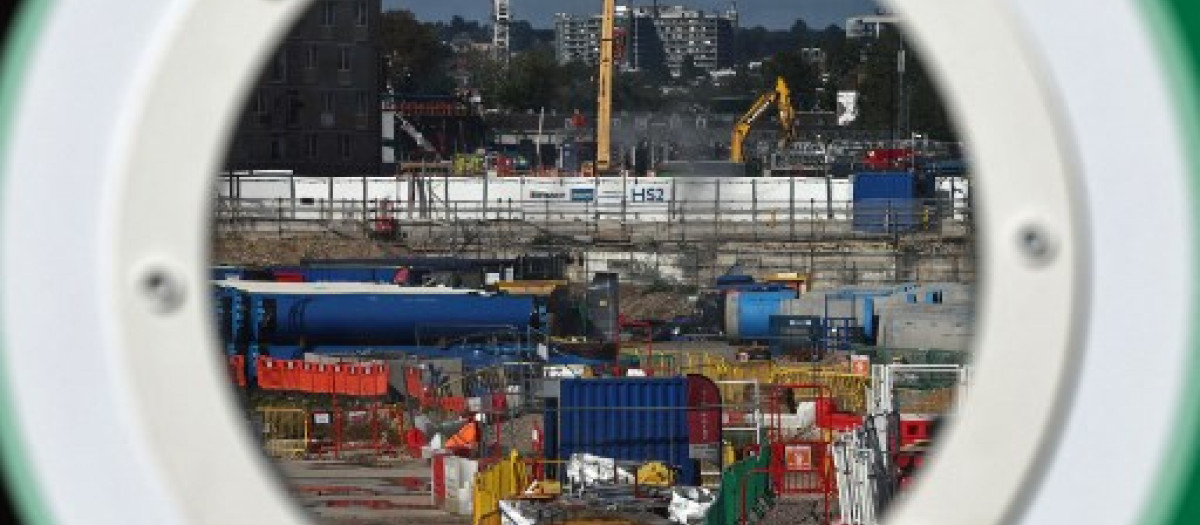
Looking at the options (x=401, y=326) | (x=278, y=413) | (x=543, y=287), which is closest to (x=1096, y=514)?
(x=278, y=413)

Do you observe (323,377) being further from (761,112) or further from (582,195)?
(761,112)

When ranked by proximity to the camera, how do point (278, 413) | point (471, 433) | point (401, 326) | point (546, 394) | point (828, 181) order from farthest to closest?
point (828, 181) < point (401, 326) < point (278, 413) < point (471, 433) < point (546, 394)

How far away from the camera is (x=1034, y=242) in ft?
3.24

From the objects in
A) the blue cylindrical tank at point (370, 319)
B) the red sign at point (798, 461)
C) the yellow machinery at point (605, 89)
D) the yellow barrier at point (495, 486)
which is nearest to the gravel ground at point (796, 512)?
the red sign at point (798, 461)

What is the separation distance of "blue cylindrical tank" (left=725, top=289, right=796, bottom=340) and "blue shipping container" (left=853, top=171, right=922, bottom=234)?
21.2 feet

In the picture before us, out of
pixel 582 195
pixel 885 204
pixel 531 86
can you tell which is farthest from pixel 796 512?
pixel 531 86

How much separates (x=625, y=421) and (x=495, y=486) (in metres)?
1.48

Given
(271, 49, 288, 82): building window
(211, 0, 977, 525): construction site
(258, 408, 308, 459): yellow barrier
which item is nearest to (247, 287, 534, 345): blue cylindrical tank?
(211, 0, 977, 525): construction site

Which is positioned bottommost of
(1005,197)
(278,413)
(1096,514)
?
(278,413)

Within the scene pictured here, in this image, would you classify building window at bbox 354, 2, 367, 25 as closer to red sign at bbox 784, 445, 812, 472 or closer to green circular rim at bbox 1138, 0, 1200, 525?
red sign at bbox 784, 445, 812, 472

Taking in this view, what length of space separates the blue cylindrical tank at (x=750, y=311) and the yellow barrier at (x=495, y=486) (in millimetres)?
10423

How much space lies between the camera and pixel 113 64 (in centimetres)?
104

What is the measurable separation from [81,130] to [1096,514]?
0.50 meters

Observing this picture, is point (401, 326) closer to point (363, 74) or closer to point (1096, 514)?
point (1096, 514)
